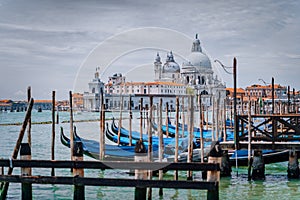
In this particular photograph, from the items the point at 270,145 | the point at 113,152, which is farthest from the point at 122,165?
the point at 113,152

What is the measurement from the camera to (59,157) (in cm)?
1786

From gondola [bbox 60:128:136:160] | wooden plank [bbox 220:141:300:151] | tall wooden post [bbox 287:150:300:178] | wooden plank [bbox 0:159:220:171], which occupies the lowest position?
tall wooden post [bbox 287:150:300:178]

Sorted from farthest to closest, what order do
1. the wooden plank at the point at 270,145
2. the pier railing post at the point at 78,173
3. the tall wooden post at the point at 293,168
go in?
the tall wooden post at the point at 293,168
the wooden plank at the point at 270,145
the pier railing post at the point at 78,173

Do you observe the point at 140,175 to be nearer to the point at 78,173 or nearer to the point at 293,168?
the point at 78,173

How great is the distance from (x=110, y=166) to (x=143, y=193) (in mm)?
482

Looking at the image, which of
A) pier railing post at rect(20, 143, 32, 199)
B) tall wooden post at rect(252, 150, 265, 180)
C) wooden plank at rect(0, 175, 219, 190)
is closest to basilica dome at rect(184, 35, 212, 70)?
tall wooden post at rect(252, 150, 265, 180)

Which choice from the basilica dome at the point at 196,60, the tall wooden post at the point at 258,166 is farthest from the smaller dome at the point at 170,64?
the tall wooden post at the point at 258,166

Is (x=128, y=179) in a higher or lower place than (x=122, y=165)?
lower

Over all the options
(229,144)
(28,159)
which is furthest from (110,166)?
(229,144)

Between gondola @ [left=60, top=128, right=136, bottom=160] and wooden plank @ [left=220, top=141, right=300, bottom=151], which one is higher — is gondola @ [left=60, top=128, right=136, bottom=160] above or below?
below

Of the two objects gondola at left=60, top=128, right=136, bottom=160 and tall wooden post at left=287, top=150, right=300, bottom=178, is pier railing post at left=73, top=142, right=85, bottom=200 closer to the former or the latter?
gondola at left=60, top=128, right=136, bottom=160

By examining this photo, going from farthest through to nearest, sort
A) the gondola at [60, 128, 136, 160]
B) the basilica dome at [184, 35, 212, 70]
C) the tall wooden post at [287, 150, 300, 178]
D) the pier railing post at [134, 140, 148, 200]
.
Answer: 1. the gondola at [60, 128, 136, 160]
2. the tall wooden post at [287, 150, 300, 178]
3. the basilica dome at [184, 35, 212, 70]
4. the pier railing post at [134, 140, 148, 200]

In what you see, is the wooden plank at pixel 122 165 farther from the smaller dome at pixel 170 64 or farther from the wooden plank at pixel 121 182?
the smaller dome at pixel 170 64

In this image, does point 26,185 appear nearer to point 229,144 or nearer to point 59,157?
point 229,144
